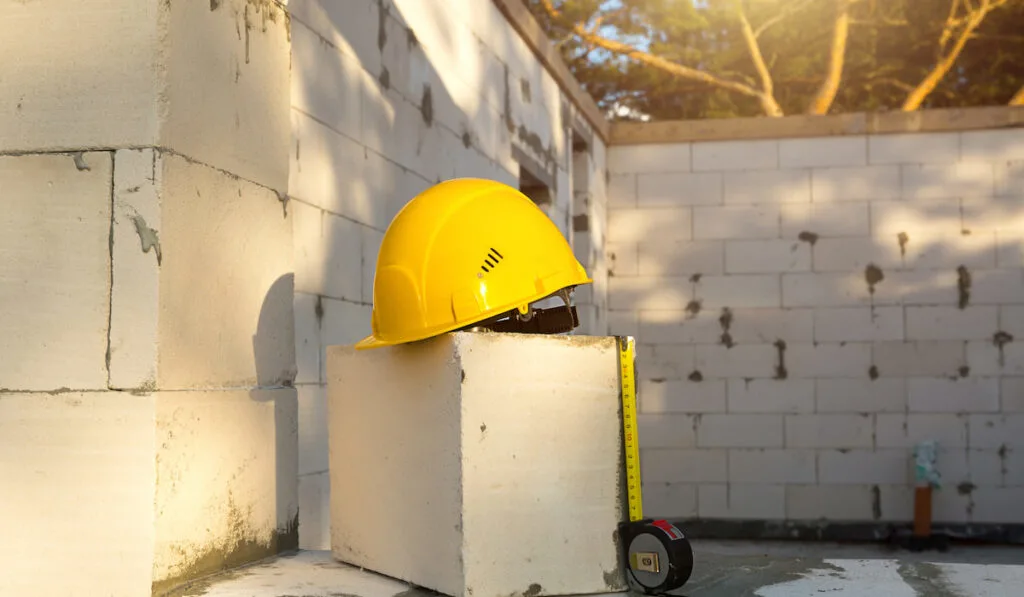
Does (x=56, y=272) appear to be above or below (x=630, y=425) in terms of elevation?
above

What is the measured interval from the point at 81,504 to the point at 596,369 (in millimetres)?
1310

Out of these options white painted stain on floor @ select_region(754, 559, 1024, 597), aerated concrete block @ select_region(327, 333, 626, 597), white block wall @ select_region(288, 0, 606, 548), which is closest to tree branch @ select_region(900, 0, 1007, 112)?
white block wall @ select_region(288, 0, 606, 548)

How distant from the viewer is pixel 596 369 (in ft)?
8.88

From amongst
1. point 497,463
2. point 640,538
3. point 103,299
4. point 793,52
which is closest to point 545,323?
point 497,463

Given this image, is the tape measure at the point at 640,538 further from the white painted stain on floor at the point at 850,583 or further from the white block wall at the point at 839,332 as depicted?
the white block wall at the point at 839,332

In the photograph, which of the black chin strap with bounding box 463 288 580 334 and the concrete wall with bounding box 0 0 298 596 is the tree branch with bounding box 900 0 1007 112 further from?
the concrete wall with bounding box 0 0 298 596

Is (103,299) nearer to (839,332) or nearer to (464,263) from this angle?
(464,263)

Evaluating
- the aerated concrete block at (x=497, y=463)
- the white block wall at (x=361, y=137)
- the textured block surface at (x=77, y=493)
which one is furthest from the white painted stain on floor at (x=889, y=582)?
the white block wall at (x=361, y=137)

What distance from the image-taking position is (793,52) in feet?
43.5

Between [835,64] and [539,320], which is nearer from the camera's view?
[539,320]

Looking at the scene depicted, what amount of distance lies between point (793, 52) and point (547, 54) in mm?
7132

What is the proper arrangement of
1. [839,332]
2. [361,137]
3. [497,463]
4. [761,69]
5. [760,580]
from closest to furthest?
[497,463] → [760,580] → [361,137] → [839,332] → [761,69]

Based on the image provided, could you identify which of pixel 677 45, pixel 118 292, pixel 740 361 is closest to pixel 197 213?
pixel 118 292

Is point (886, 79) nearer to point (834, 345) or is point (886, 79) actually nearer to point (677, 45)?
point (677, 45)
